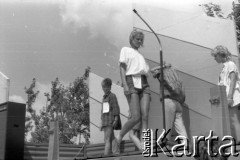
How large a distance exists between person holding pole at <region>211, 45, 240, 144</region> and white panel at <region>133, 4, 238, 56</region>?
0.99 meters

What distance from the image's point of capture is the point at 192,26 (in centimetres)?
570

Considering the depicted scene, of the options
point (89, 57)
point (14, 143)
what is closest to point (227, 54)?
point (89, 57)

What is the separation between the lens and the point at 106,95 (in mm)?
4887

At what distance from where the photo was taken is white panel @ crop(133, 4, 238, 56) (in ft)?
18.1

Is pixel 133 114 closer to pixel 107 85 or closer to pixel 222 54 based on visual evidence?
pixel 107 85

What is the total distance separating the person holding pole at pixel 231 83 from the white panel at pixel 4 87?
2.78m

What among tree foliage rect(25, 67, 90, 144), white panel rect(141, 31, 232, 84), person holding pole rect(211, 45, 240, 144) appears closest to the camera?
person holding pole rect(211, 45, 240, 144)

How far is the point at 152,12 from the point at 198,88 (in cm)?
135

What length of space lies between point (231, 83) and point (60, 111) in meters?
2.30

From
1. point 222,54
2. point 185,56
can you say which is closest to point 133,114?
point 222,54

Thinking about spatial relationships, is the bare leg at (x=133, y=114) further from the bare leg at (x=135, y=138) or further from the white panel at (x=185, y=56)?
the white panel at (x=185, y=56)

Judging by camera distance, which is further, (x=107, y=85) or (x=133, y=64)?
(x=107, y=85)

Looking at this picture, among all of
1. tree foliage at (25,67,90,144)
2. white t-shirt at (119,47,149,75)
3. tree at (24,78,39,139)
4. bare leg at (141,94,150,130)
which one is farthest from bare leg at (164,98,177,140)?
tree at (24,78,39,139)

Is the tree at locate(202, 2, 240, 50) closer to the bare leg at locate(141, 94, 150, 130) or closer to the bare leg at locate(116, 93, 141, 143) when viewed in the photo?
the bare leg at locate(141, 94, 150, 130)
